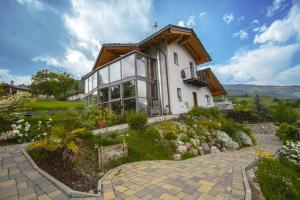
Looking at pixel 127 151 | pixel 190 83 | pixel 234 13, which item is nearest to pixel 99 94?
pixel 190 83

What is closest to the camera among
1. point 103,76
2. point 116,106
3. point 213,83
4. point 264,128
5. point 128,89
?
point 128,89

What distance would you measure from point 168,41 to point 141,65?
3.58m

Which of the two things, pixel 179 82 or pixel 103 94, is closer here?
pixel 179 82

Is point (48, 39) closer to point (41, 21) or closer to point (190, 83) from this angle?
point (41, 21)

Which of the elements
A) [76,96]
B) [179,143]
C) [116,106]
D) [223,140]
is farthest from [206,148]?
[76,96]

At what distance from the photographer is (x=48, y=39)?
43.9ft

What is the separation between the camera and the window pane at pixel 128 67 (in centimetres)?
1308

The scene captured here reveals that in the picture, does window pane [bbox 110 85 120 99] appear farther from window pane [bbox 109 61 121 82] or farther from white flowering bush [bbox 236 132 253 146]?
white flowering bush [bbox 236 132 253 146]

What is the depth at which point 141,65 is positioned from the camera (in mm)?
13523

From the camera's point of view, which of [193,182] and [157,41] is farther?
[157,41]

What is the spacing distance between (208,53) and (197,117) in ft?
33.6

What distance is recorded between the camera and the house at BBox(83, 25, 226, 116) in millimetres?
13102

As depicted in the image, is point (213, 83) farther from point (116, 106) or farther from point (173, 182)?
point (173, 182)

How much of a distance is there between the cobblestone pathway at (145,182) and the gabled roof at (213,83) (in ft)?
54.3
